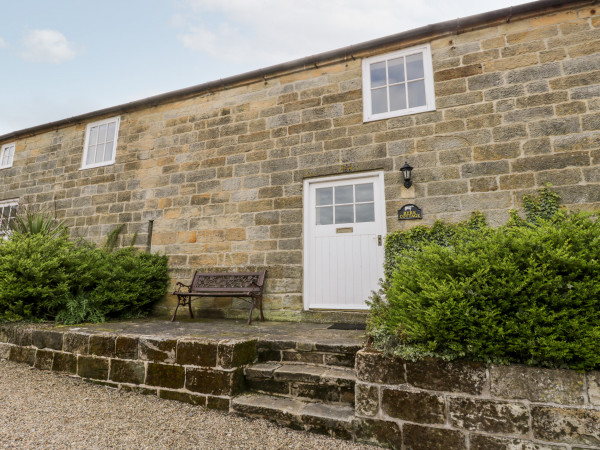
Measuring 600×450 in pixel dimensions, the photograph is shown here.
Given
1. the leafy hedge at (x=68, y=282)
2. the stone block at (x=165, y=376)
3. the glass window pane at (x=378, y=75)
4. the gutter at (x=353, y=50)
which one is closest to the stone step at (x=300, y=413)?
the stone block at (x=165, y=376)

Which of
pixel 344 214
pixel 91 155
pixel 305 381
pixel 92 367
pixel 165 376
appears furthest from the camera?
pixel 91 155

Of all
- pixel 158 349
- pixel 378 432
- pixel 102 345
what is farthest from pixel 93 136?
pixel 378 432

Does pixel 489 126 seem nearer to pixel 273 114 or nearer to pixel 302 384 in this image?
pixel 273 114

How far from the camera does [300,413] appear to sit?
254 cm

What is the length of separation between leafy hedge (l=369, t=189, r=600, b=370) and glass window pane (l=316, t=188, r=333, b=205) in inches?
113

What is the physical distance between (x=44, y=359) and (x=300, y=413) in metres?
3.22

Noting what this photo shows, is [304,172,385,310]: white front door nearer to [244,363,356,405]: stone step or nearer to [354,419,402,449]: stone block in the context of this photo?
[244,363,356,405]: stone step

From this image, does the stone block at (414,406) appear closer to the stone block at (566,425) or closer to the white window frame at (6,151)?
the stone block at (566,425)

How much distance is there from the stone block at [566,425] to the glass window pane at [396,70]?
188 inches

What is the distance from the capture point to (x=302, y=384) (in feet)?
9.30

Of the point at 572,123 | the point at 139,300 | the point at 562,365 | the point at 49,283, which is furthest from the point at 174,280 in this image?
the point at 572,123

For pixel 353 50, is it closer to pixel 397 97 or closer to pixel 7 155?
pixel 397 97

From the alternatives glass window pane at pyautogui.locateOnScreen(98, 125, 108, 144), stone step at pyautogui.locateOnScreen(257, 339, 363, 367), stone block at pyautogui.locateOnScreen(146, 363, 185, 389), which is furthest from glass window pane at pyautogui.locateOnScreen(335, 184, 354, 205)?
glass window pane at pyautogui.locateOnScreen(98, 125, 108, 144)

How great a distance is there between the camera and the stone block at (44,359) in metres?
3.72
